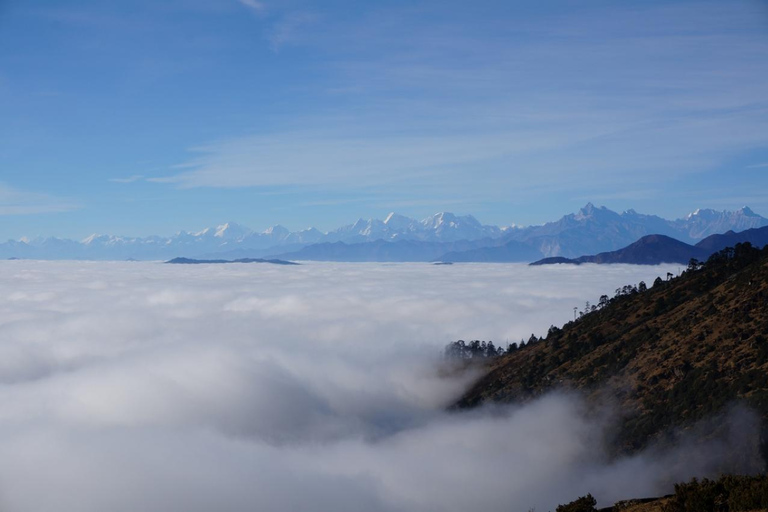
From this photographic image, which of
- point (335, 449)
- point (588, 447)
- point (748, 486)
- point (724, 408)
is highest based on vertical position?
point (748, 486)

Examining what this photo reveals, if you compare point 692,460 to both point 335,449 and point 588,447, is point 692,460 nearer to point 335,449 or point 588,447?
point 588,447

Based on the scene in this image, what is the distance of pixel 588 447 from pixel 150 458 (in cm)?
11218

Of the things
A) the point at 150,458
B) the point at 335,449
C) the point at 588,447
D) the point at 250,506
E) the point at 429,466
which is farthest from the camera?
the point at 335,449

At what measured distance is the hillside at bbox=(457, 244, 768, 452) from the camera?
130 meters

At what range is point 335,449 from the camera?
627 feet

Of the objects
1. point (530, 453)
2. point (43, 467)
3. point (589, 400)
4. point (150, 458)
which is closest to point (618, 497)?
point (530, 453)

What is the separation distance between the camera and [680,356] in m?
149

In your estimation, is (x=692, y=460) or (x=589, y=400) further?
(x=589, y=400)

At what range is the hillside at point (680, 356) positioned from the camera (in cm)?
12950

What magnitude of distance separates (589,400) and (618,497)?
54.0 metres

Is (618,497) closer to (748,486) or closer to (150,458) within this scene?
(748,486)

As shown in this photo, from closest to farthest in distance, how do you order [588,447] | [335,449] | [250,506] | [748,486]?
[748,486] < [250,506] < [588,447] < [335,449]

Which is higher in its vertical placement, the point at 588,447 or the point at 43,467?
the point at 588,447

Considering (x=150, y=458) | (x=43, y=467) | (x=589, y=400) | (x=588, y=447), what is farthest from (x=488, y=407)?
(x=43, y=467)
